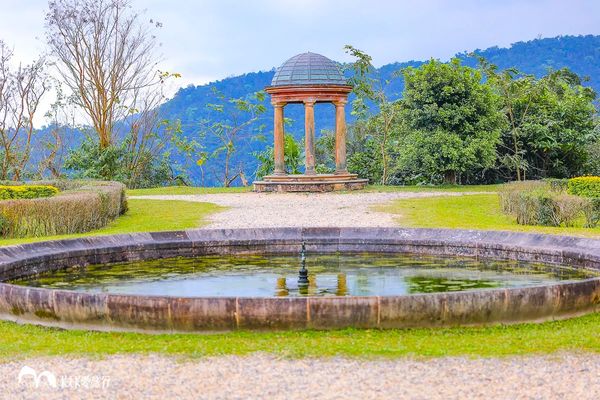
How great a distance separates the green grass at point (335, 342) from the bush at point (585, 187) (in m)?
14.3

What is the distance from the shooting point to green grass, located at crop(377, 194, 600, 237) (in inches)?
712

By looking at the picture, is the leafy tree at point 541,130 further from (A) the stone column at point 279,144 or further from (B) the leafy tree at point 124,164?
(B) the leafy tree at point 124,164

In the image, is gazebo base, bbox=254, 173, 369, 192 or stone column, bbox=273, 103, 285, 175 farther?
stone column, bbox=273, 103, 285, 175

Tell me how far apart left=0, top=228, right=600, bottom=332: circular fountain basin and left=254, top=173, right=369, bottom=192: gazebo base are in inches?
573

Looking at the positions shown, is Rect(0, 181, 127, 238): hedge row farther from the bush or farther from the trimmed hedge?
the bush

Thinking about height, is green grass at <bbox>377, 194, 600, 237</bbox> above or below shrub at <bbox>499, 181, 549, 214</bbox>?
below

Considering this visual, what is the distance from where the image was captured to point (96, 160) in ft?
113

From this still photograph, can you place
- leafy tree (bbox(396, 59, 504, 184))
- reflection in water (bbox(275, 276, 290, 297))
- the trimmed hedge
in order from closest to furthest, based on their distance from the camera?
reflection in water (bbox(275, 276, 290, 297)) → the trimmed hedge → leafy tree (bbox(396, 59, 504, 184))

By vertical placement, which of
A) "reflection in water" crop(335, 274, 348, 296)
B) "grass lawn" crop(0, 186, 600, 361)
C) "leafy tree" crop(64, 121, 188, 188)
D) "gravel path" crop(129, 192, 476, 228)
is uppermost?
"leafy tree" crop(64, 121, 188, 188)

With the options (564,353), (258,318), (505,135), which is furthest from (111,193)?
(505,135)

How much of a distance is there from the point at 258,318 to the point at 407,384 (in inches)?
75.4

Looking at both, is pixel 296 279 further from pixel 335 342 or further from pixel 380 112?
pixel 380 112

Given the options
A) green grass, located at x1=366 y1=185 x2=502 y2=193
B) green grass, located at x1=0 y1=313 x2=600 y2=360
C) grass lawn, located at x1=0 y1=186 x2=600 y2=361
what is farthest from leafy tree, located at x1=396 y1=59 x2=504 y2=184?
green grass, located at x1=0 y1=313 x2=600 y2=360

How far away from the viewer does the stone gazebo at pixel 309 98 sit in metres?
29.6
